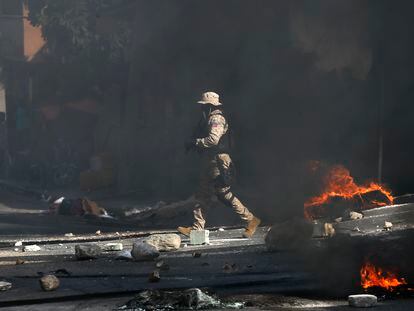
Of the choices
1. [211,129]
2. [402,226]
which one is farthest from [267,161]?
[402,226]

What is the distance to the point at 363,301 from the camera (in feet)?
21.2

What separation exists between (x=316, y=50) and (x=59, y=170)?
11.8 meters

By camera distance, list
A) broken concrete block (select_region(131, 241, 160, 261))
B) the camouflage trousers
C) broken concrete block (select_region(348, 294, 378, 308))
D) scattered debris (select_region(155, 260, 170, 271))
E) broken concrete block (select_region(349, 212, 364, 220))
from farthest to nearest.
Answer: the camouflage trousers, broken concrete block (select_region(349, 212, 364, 220)), broken concrete block (select_region(131, 241, 160, 261)), scattered debris (select_region(155, 260, 170, 271)), broken concrete block (select_region(348, 294, 378, 308))

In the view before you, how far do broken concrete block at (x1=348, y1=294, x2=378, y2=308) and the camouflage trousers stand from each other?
5727 mm

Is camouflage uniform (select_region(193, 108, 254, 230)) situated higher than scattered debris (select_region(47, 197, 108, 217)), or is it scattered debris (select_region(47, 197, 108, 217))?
camouflage uniform (select_region(193, 108, 254, 230))

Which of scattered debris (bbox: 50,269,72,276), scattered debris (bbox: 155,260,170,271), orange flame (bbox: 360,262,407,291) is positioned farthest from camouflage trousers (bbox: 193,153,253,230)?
orange flame (bbox: 360,262,407,291)

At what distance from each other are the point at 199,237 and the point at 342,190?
9.64ft

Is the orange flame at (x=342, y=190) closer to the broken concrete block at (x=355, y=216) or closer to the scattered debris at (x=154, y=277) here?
the broken concrete block at (x=355, y=216)

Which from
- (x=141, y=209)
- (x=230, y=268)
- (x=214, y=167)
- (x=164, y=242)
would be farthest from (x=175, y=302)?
(x=141, y=209)

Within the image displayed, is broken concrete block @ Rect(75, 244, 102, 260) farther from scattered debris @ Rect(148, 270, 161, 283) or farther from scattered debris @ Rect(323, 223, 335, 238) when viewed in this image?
scattered debris @ Rect(323, 223, 335, 238)

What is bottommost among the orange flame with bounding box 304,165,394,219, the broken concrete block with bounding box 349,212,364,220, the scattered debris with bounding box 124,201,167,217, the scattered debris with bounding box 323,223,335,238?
the scattered debris with bounding box 323,223,335,238

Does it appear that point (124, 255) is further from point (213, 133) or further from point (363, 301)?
point (363, 301)

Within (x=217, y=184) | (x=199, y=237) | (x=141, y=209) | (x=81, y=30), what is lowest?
(x=199, y=237)

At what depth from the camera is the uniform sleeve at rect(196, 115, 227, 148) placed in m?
12.1
